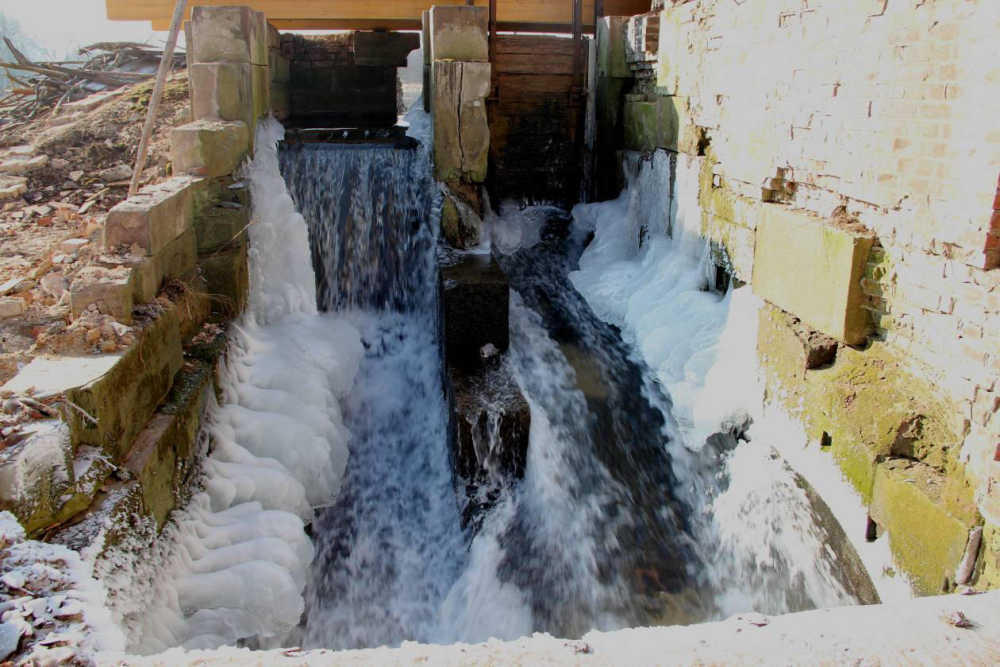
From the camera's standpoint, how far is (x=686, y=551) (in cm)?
448

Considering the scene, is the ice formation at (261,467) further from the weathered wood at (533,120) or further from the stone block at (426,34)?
the weathered wood at (533,120)

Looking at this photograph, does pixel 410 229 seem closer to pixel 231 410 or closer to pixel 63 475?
pixel 231 410

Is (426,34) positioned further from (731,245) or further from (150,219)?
(150,219)

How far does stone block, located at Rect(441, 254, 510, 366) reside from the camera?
18.4 ft

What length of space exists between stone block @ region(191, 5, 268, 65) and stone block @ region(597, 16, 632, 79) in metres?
3.33

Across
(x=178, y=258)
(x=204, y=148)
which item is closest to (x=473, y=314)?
(x=178, y=258)

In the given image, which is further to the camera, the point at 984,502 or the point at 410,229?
the point at 410,229

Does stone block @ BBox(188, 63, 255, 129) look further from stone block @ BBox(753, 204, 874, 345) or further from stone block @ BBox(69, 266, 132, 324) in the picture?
stone block @ BBox(753, 204, 874, 345)

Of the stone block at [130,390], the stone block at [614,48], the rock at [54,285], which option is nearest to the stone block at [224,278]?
the rock at [54,285]

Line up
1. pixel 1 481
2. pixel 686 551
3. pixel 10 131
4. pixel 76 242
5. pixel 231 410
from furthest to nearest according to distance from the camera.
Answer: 1. pixel 10 131
2. pixel 76 242
3. pixel 231 410
4. pixel 686 551
5. pixel 1 481

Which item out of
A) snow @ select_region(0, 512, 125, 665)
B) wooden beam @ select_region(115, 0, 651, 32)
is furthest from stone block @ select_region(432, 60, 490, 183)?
snow @ select_region(0, 512, 125, 665)

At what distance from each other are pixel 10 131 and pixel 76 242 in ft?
15.5

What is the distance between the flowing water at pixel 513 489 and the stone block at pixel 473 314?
260 millimetres

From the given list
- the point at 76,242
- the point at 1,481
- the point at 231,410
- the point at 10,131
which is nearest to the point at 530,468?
the point at 231,410
